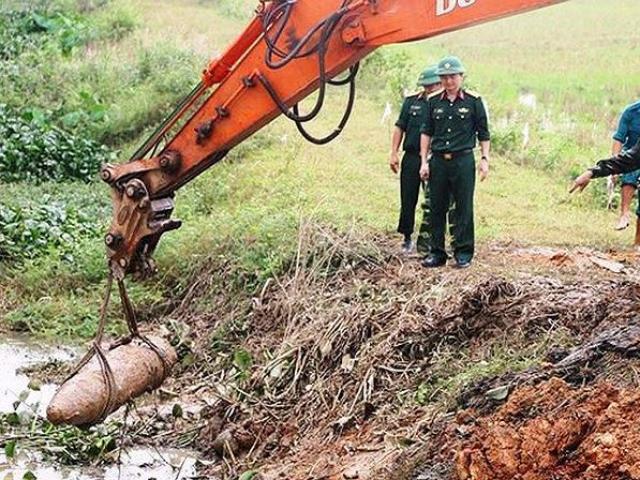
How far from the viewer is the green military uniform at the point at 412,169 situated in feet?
36.8

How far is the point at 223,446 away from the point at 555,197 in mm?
8593

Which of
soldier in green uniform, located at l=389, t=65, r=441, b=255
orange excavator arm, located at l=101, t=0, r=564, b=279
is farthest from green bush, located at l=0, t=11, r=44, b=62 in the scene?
orange excavator arm, located at l=101, t=0, r=564, b=279

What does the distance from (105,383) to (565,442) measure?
9.21 ft

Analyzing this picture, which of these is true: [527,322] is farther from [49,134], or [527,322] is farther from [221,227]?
[49,134]

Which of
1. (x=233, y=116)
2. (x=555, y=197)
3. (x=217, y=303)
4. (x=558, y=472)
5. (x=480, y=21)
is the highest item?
(x=480, y=21)

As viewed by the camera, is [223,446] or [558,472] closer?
[558,472]

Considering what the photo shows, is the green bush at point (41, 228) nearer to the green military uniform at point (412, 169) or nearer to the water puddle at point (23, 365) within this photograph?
the water puddle at point (23, 365)

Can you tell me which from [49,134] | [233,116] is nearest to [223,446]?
[233,116]

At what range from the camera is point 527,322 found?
807 cm

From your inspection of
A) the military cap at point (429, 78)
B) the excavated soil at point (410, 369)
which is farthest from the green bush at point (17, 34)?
the excavated soil at point (410, 369)

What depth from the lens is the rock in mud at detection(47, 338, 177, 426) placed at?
6.67 metres

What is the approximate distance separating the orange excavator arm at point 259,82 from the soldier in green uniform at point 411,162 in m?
4.22

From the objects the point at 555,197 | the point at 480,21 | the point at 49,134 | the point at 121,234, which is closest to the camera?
the point at 480,21

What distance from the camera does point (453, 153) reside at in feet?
34.1
